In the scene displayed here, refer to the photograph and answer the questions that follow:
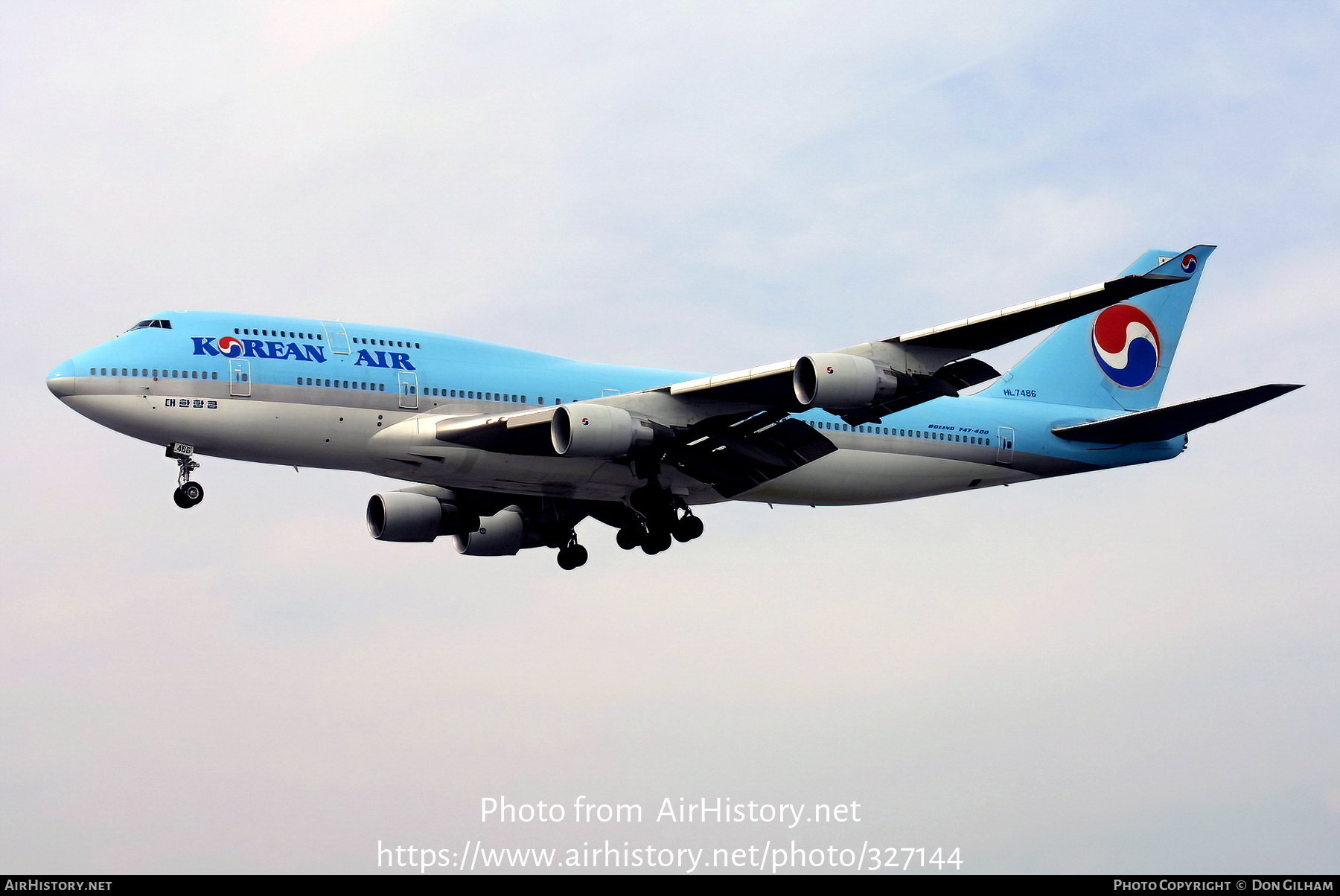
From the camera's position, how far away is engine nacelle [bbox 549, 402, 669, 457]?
33875 mm

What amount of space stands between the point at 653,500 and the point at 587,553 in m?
5.46

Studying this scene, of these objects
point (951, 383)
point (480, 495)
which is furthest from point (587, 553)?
point (951, 383)

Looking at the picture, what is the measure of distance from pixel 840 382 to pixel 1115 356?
1881 centimetres

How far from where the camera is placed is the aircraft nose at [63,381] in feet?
110

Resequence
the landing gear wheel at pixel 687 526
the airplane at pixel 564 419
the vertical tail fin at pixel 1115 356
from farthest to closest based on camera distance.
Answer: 1. the vertical tail fin at pixel 1115 356
2. the landing gear wheel at pixel 687 526
3. the airplane at pixel 564 419

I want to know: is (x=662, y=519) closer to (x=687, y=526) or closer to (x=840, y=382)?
(x=687, y=526)

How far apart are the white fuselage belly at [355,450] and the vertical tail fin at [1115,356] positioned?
369 inches

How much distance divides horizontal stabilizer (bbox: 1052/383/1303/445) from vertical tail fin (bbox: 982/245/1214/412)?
2112 mm

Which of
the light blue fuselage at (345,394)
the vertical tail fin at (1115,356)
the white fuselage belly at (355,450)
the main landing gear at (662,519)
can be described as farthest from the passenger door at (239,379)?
the vertical tail fin at (1115,356)

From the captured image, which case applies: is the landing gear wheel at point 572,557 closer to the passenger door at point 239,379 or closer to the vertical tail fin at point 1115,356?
the passenger door at point 239,379

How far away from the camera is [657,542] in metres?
39.9

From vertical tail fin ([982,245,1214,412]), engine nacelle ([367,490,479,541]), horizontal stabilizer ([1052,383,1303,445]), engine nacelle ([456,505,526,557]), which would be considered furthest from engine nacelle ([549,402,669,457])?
vertical tail fin ([982,245,1214,412])

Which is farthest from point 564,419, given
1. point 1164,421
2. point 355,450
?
point 1164,421

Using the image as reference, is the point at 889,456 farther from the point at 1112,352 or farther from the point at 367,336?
the point at 367,336
